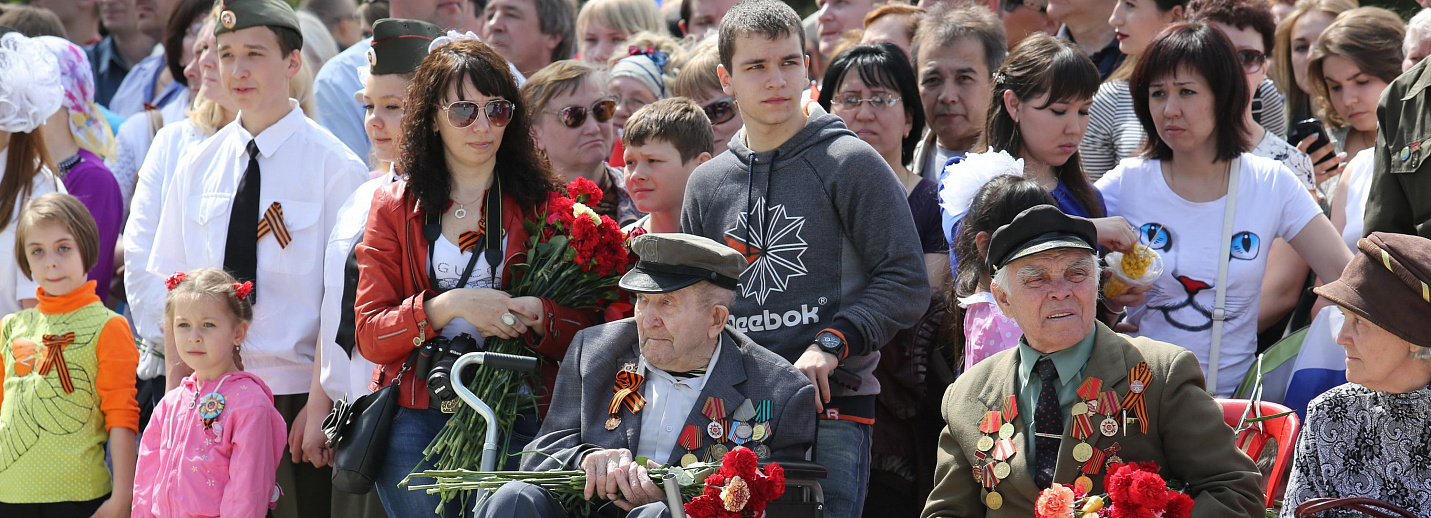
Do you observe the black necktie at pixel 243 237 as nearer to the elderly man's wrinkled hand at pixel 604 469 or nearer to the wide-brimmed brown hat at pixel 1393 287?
the elderly man's wrinkled hand at pixel 604 469

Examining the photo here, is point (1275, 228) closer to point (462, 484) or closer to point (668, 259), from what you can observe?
point (668, 259)

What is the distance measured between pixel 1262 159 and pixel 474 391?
3.09 m

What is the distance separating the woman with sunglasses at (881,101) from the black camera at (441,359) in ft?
6.11

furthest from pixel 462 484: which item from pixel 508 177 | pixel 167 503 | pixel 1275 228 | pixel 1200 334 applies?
pixel 1275 228

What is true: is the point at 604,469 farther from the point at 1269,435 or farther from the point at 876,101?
the point at 876,101

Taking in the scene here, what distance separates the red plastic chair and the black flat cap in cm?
82

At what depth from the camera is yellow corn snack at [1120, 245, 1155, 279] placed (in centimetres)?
481

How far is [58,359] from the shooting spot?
590cm

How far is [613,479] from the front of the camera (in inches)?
158

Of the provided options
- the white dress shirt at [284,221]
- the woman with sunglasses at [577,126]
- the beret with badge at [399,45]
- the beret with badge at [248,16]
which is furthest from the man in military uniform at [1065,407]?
the beret with badge at [248,16]

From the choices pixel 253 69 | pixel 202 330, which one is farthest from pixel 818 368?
pixel 253 69

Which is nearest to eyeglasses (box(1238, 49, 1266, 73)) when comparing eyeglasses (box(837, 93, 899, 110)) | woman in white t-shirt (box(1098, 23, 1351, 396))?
woman in white t-shirt (box(1098, 23, 1351, 396))

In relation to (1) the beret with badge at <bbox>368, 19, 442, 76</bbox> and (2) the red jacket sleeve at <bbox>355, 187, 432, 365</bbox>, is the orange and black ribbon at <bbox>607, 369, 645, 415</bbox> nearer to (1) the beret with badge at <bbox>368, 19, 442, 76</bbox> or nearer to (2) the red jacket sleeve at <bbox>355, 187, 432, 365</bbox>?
(2) the red jacket sleeve at <bbox>355, 187, 432, 365</bbox>

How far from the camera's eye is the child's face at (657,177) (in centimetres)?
559
